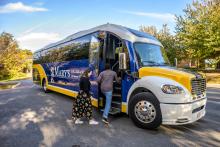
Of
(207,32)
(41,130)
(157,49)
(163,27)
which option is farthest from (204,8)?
(41,130)

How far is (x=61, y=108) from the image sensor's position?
8.57 m

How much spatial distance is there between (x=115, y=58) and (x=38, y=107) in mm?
3933

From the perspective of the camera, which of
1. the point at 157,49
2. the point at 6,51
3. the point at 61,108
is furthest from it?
the point at 6,51

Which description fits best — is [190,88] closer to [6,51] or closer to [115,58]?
[115,58]

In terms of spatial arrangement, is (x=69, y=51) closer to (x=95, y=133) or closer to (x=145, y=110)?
(x=95, y=133)

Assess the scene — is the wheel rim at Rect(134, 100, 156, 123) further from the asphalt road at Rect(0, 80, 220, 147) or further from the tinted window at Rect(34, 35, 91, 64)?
the tinted window at Rect(34, 35, 91, 64)

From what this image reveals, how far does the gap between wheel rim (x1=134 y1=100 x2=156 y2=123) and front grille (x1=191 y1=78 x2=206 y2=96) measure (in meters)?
1.16

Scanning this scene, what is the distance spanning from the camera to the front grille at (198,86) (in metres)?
5.54

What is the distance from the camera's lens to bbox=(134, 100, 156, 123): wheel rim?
5559mm

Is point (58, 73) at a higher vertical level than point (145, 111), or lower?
higher

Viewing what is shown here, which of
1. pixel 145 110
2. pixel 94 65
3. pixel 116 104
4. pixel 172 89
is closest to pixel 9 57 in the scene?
pixel 94 65

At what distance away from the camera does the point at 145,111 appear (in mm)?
5664

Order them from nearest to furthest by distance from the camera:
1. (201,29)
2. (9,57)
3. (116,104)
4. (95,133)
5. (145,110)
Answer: (95,133) < (145,110) < (116,104) < (201,29) < (9,57)

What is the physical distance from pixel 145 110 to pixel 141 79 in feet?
2.85
